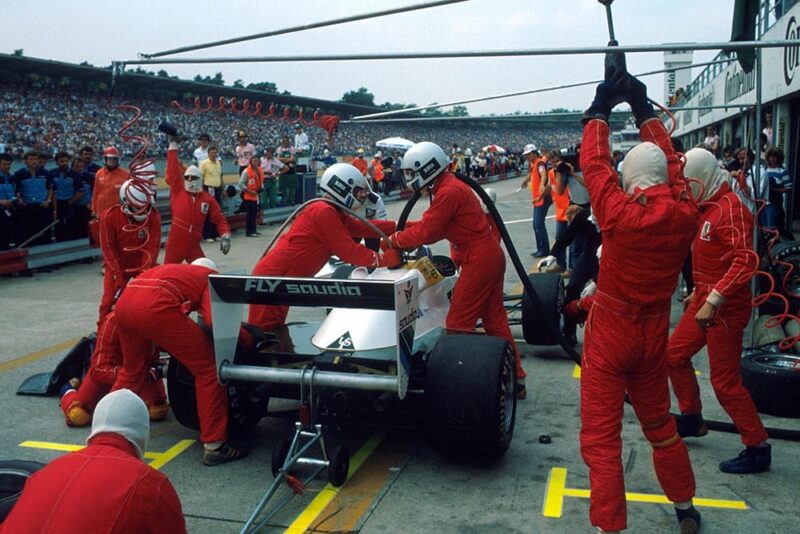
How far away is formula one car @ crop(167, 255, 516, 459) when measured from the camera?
460 centimetres

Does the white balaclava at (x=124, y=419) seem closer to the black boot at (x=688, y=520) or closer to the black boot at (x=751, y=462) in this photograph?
the black boot at (x=688, y=520)

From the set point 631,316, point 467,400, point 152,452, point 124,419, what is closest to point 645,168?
point 631,316

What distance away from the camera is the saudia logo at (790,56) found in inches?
514

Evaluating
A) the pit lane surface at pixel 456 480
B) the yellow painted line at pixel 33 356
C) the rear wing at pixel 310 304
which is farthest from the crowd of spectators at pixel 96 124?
the rear wing at pixel 310 304

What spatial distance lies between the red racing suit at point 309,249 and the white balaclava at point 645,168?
2.56 m

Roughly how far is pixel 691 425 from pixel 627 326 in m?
1.77

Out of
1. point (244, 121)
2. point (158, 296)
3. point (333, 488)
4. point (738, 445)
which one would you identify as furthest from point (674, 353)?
point (244, 121)

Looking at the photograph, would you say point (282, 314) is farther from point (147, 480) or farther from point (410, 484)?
point (147, 480)

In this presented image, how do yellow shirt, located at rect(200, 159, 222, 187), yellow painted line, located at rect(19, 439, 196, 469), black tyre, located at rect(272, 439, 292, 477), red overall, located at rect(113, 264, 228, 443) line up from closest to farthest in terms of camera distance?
1. black tyre, located at rect(272, 439, 292, 477)
2. red overall, located at rect(113, 264, 228, 443)
3. yellow painted line, located at rect(19, 439, 196, 469)
4. yellow shirt, located at rect(200, 159, 222, 187)

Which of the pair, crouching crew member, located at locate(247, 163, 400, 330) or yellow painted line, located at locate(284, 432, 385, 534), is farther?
crouching crew member, located at locate(247, 163, 400, 330)

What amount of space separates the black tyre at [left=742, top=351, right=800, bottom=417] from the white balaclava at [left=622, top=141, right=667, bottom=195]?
256cm

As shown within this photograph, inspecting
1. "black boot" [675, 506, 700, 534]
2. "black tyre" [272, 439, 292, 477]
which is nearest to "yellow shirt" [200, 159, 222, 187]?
"black tyre" [272, 439, 292, 477]

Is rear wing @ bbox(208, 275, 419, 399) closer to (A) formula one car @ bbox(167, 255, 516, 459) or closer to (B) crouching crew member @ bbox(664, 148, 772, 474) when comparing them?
(A) formula one car @ bbox(167, 255, 516, 459)

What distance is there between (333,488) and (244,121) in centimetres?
4463
